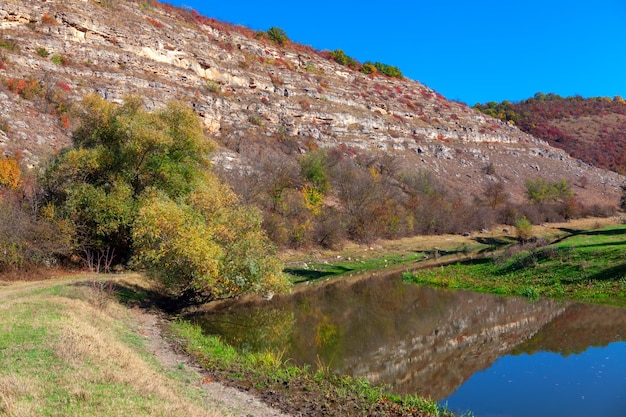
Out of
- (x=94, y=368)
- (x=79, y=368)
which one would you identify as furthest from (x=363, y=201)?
(x=79, y=368)

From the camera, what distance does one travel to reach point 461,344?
15914 mm

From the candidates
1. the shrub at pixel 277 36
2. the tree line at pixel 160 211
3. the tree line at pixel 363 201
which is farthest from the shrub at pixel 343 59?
the tree line at pixel 160 211

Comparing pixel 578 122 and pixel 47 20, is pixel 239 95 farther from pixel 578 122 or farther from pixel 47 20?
pixel 578 122

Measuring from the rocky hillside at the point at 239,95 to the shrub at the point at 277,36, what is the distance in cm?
159

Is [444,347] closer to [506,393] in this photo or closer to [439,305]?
[506,393]

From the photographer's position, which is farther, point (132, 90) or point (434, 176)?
point (434, 176)

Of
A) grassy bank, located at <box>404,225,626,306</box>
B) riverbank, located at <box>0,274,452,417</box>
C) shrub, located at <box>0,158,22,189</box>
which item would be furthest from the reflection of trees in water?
shrub, located at <box>0,158,22,189</box>

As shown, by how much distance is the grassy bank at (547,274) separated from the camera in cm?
2250

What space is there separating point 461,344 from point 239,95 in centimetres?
6220

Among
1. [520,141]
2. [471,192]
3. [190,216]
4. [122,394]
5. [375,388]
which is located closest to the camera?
[122,394]

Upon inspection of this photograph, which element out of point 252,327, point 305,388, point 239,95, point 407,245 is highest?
point 239,95

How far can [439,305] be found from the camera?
22.9 meters

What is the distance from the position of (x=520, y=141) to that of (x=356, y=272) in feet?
258

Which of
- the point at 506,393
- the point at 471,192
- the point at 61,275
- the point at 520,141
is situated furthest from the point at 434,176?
the point at 506,393
